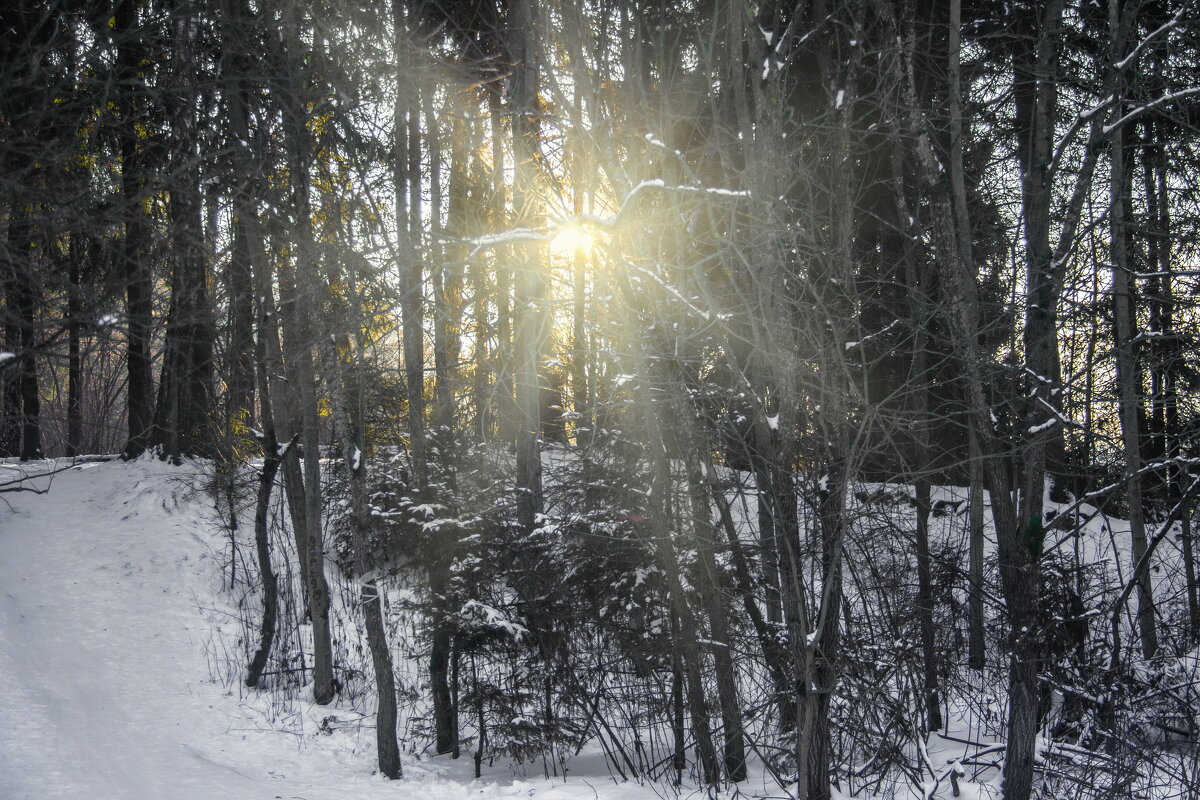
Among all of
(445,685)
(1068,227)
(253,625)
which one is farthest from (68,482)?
(1068,227)

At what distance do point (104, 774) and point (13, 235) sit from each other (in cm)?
507

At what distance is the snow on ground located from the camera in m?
7.97

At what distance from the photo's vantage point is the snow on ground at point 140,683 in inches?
314

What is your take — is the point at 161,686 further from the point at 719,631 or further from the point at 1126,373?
the point at 1126,373

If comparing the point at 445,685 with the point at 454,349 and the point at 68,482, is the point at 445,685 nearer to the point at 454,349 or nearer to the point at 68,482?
the point at 454,349

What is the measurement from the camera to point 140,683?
10570 mm

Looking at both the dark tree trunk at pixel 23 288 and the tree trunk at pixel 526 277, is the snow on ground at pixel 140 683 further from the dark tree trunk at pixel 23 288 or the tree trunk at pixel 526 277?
the dark tree trunk at pixel 23 288

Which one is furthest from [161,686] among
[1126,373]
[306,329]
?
[1126,373]

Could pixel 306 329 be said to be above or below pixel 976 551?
above

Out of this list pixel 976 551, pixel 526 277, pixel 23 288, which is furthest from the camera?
pixel 976 551

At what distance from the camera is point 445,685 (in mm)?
10305

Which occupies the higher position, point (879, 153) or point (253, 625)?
point (879, 153)

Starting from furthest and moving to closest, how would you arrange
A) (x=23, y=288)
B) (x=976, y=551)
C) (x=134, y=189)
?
(x=976, y=551), (x=134, y=189), (x=23, y=288)

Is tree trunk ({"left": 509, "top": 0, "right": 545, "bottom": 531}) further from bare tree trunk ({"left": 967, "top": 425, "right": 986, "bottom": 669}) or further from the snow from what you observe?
bare tree trunk ({"left": 967, "top": 425, "right": 986, "bottom": 669})
